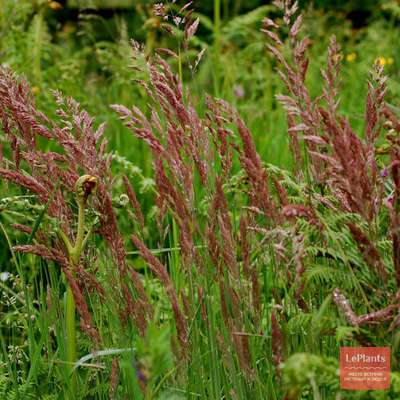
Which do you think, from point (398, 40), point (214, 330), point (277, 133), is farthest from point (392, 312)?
point (398, 40)

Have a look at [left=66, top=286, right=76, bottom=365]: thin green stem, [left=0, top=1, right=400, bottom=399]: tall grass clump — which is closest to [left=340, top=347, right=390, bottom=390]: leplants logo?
[left=0, top=1, right=400, bottom=399]: tall grass clump

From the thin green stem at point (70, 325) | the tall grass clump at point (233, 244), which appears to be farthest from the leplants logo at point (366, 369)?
the thin green stem at point (70, 325)

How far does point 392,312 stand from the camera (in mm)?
1371

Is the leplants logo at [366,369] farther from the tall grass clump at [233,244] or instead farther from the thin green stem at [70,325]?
the thin green stem at [70,325]

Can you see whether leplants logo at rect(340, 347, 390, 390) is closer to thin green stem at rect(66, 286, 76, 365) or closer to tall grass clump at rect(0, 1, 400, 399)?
tall grass clump at rect(0, 1, 400, 399)

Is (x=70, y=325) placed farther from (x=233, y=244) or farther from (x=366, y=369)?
(x=366, y=369)

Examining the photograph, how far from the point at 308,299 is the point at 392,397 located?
0.91ft

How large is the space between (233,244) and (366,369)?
1.14 ft

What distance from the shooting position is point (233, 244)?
155 centimetres

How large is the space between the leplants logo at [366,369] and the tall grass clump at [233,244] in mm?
27

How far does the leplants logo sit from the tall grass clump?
0.03 m

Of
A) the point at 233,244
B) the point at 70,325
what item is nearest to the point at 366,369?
the point at 233,244

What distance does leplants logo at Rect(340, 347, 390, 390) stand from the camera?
1.34 meters

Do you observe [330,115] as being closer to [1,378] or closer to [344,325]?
[344,325]
